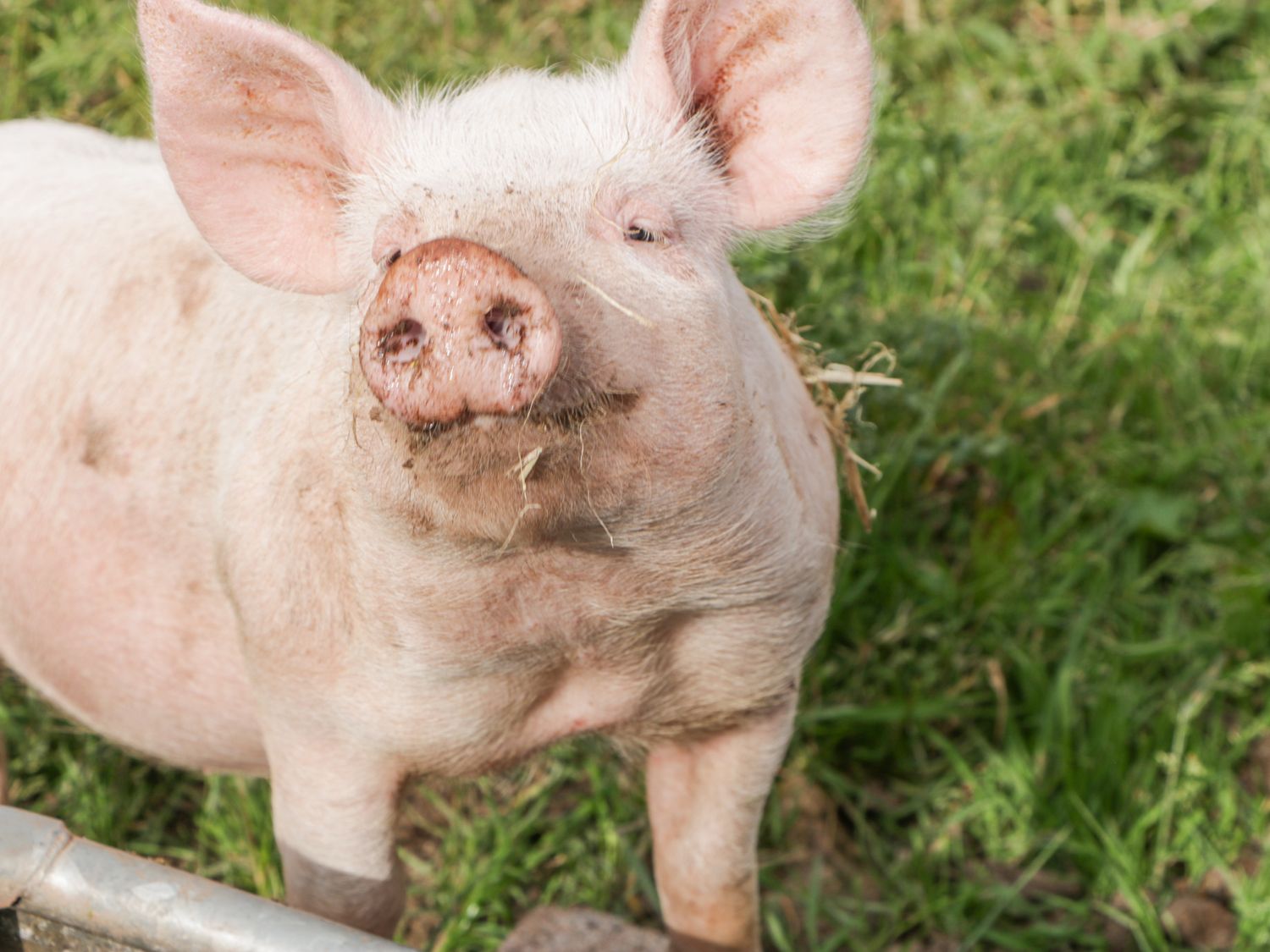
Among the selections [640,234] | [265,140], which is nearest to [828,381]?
[640,234]

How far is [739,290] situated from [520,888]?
1.58 m

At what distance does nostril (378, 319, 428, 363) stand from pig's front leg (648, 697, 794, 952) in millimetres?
1070

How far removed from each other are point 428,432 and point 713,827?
1188mm

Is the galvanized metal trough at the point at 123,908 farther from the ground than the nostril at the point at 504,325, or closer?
closer

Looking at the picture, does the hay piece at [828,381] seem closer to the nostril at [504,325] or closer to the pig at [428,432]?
the pig at [428,432]

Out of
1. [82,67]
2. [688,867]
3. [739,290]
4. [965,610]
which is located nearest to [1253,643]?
[965,610]

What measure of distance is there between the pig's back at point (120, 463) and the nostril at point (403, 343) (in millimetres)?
886

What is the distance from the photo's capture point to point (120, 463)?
2.59 metres

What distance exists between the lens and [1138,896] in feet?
10.5

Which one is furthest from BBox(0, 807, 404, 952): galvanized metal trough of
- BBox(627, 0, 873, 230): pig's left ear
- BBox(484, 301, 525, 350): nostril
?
BBox(627, 0, 873, 230): pig's left ear

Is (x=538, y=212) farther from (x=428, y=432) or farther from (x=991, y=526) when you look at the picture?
(x=991, y=526)

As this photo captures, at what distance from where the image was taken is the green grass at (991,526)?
10.9 ft

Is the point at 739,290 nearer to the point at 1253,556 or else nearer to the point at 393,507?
the point at 393,507

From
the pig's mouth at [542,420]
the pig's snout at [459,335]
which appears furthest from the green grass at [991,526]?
the pig's snout at [459,335]
